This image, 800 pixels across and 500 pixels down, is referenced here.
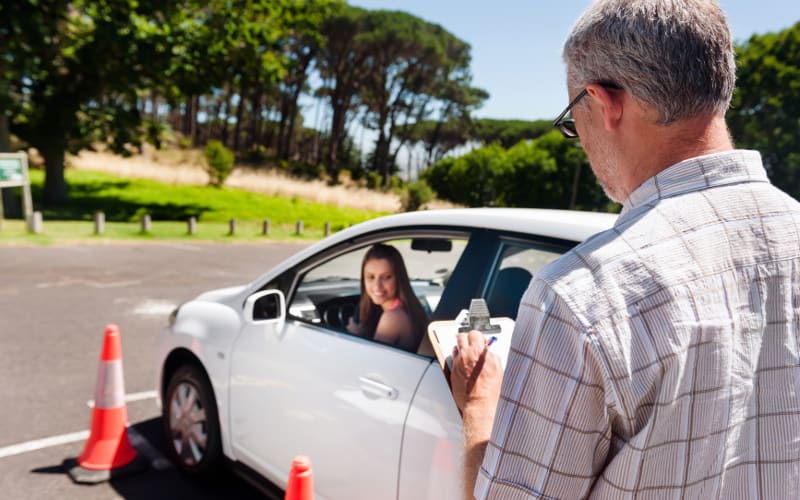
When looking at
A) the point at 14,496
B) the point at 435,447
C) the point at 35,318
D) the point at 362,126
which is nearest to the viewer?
the point at 435,447

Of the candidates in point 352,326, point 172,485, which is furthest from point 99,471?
point 352,326

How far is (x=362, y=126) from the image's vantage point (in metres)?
53.6

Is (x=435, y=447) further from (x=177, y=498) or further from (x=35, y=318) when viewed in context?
(x=35, y=318)

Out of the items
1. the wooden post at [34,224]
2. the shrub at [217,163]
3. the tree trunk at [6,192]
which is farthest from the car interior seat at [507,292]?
the shrub at [217,163]

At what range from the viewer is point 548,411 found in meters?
0.95

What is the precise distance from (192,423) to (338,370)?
139 cm

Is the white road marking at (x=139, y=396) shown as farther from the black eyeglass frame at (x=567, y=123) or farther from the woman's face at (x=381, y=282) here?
the black eyeglass frame at (x=567, y=123)

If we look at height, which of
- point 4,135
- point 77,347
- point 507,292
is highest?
point 4,135

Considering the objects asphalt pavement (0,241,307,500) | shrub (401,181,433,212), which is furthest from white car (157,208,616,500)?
shrub (401,181,433,212)

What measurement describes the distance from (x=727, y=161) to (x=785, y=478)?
0.55 meters

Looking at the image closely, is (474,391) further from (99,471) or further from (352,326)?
(99,471)

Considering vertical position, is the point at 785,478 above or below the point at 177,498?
above

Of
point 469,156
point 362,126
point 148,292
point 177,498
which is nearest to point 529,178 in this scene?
point 469,156

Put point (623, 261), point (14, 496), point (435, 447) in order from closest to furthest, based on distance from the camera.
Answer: point (623, 261) < point (435, 447) < point (14, 496)
